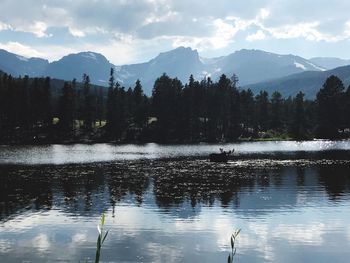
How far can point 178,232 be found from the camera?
35781 millimetres

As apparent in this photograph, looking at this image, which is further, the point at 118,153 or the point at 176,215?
Result: the point at 118,153

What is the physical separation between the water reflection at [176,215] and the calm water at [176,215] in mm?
80

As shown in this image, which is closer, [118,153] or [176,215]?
[176,215]

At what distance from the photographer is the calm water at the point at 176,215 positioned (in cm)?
3061

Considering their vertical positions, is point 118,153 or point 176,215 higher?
point 118,153

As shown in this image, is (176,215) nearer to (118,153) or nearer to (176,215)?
(176,215)

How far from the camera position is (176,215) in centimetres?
4331

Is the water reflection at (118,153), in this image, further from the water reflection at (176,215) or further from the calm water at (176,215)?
the water reflection at (176,215)

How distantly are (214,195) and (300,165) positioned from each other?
149 ft

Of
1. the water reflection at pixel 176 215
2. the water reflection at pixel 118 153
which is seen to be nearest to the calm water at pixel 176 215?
the water reflection at pixel 176 215

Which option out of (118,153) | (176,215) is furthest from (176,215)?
(118,153)

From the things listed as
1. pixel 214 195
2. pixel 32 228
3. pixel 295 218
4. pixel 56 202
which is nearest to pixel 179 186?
pixel 214 195

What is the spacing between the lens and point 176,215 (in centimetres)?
4331

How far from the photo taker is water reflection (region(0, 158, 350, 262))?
30.7 metres
